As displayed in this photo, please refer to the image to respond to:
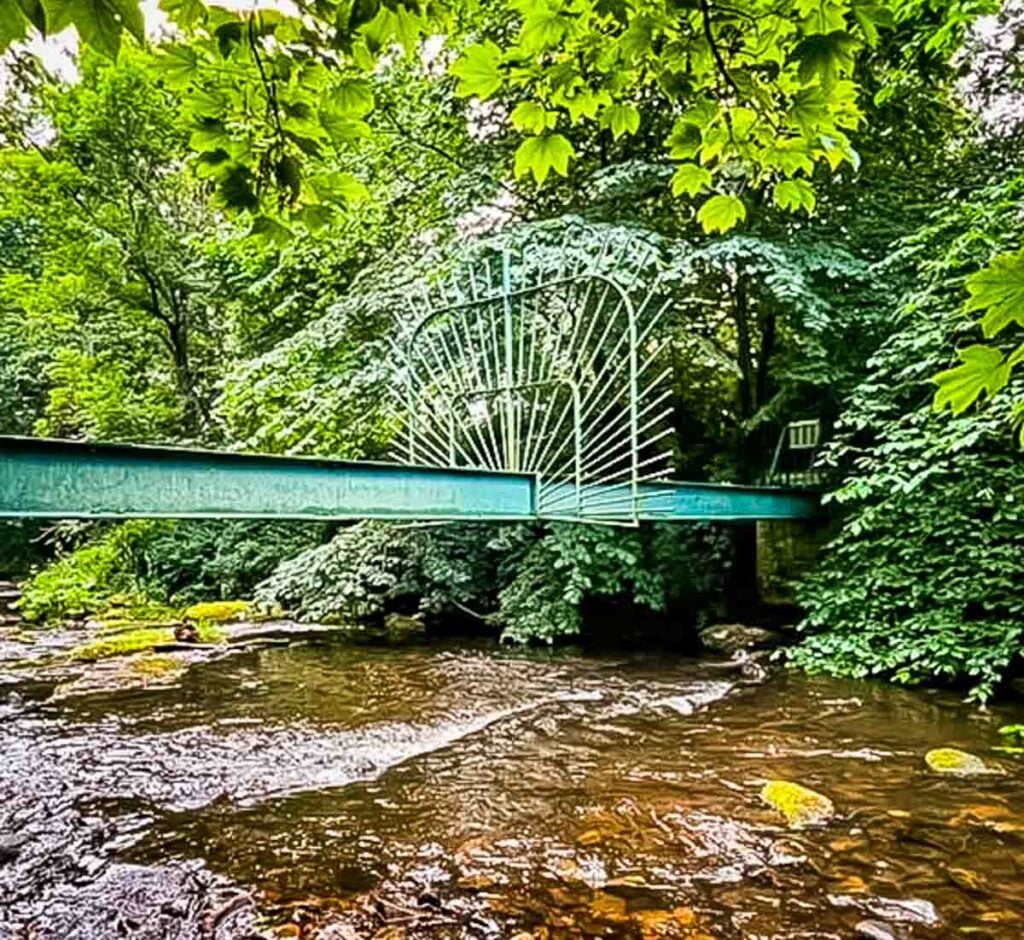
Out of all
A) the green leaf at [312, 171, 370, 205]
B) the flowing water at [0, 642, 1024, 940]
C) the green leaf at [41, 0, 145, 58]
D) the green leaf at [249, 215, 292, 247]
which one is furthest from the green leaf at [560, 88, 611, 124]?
the flowing water at [0, 642, 1024, 940]

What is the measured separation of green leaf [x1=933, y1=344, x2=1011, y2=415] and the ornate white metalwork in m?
3.84

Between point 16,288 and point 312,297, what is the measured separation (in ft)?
12.4

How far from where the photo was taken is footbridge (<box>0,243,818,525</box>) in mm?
2441

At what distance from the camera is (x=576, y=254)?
5785 mm

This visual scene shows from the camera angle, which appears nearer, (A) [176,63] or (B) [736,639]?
(A) [176,63]

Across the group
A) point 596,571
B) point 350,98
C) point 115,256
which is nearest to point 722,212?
point 350,98

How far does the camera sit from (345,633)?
7.43 metres

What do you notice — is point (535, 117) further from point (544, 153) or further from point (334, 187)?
point (334, 187)

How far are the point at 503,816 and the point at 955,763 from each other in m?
1.93

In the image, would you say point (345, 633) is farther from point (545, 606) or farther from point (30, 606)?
point (30, 606)

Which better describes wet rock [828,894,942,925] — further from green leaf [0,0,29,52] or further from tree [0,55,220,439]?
tree [0,55,220,439]

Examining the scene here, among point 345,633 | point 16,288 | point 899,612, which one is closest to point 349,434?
point 345,633

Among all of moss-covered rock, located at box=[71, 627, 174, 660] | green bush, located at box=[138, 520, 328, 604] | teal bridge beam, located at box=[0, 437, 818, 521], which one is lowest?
moss-covered rock, located at box=[71, 627, 174, 660]

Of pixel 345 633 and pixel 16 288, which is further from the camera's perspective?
pixel 16 288
